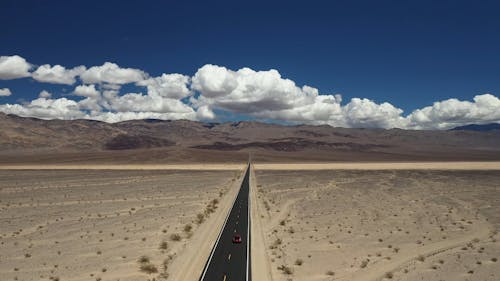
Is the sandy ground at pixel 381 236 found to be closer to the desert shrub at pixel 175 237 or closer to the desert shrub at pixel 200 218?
the desert shrub at pixel 200 218

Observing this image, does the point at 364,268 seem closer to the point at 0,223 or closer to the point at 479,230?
the point at 479,230

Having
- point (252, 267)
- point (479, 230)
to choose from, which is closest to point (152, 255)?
point (252, 267)

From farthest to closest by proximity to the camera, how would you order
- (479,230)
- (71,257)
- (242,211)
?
(242,211) < (479,230) < (71,257)

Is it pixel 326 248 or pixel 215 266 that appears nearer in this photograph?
pixel 215 266

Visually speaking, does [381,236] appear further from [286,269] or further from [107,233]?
[107,233]

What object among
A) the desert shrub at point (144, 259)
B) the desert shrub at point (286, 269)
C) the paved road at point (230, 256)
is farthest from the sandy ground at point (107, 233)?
the desert shrub at point (286, 269)

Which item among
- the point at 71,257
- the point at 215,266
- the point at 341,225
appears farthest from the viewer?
the point at 341,225
